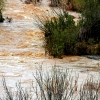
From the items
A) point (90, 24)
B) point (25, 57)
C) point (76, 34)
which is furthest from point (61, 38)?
point (90, 24)

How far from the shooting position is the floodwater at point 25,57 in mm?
9866

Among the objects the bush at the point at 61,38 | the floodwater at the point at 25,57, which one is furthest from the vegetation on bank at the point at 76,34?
the floodwater at the point at 25,57

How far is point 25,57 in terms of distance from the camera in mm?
12000

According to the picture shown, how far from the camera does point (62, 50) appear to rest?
12055 mm

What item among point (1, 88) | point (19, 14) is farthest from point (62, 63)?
point (19, 14)

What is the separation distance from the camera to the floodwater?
32.4 feet

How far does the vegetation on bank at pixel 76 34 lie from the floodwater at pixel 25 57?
412mm

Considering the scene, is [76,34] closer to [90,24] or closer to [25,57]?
[90,24]

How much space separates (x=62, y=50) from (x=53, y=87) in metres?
6.63

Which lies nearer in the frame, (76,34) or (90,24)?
(76,34)

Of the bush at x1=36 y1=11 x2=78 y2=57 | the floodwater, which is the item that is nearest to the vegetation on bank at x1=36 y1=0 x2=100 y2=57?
the bush at x1=36 y1=11 x2=78 y2=57

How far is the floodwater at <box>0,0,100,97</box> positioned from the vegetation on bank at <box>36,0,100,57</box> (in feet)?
1.35

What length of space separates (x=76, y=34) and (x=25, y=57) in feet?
6.78

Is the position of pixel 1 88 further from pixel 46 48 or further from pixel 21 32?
pixel 21 32
